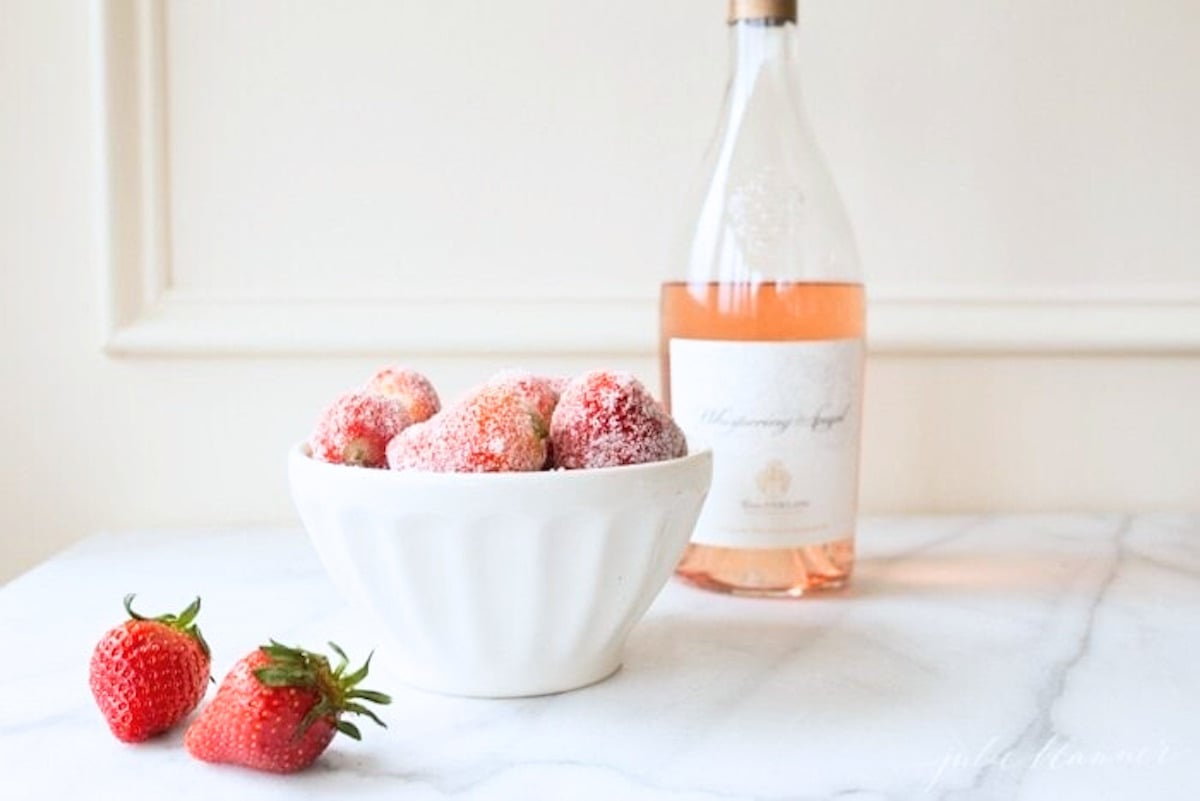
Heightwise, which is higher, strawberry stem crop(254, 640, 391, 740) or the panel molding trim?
the panel molding trim

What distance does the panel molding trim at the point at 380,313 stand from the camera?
2.70 feet

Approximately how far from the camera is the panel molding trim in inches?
32.4

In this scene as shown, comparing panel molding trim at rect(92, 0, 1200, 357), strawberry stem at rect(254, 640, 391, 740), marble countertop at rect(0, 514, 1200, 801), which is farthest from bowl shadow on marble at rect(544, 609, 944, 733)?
panel molding trim at rect(92, 0, 1200, 357)

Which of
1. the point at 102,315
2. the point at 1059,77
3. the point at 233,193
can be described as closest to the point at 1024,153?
the point at 1059,77

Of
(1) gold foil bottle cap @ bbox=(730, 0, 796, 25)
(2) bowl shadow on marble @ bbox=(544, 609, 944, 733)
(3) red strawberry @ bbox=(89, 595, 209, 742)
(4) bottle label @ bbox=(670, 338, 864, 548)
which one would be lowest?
(2) bowl shadow on marble @ bbox=(544, 609, 944, 733)

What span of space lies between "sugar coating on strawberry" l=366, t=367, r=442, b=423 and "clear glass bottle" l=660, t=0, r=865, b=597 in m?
0.15

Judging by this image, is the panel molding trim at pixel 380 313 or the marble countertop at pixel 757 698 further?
the panel molding trim at pixel 380 313

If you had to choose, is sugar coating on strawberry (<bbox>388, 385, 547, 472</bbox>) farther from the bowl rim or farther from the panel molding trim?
the panel molding trim

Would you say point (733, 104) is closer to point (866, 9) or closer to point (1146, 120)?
point (866, 9)

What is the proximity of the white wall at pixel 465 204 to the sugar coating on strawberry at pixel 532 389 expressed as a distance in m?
0.32

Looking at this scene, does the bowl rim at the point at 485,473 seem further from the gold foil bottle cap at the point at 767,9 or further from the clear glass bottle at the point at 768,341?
the gold foil bottle cap at the point at 767,9

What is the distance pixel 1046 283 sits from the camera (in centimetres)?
87

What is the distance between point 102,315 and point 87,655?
0.36 metres

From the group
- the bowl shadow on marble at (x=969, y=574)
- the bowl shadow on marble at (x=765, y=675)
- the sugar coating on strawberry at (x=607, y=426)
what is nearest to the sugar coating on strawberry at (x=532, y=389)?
the sugar coating on strawberry at (x=607, y=426)
